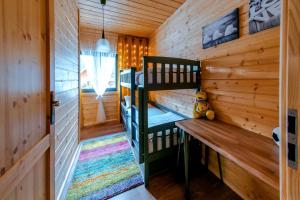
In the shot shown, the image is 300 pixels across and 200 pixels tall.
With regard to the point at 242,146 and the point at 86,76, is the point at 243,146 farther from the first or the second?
the point at 86,76

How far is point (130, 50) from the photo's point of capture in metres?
4.21

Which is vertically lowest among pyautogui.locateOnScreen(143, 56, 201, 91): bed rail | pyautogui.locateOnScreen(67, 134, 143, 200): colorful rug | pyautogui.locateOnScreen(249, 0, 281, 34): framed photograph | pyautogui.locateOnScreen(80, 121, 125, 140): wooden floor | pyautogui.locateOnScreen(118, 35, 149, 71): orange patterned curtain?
pyautogui.locateOnScreen(67, 134, 143, 200): colorful rug

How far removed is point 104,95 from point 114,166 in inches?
93.7

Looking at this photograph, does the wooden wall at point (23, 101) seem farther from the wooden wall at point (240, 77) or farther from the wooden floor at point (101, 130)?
the wooden floor at point (101, 130)

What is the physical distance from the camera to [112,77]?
425 centimetres

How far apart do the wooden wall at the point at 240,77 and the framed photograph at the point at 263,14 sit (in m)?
0.06

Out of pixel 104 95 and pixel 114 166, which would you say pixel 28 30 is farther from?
pixel 104 95

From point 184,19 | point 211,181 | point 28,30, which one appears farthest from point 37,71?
point 184,19

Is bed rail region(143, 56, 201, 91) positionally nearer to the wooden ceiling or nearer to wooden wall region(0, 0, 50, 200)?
wooden wall region(0, 0, 50, 200)

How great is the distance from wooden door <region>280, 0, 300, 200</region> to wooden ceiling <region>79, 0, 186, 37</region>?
8.40 feet

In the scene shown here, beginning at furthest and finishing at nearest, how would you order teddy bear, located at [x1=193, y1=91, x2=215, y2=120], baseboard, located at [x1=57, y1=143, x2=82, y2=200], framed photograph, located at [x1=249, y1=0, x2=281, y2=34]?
teddy bear, located at [x1=193, y1=91, x2=215, y2=120] → baseboard, located at [x1=57, y1=143, x2=82, y2=200] → framed photograph, located at [x1=249, y1=0, x2=281, y2=34]

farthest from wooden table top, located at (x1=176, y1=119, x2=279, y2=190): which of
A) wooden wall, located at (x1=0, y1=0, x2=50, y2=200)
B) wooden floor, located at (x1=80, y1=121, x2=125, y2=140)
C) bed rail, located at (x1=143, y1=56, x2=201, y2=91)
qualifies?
wooden floor, located at (x1=80, y1=121, x2=125, y2=140)

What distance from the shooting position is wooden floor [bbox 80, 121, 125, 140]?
3.33m

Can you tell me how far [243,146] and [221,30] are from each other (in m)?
1.32
